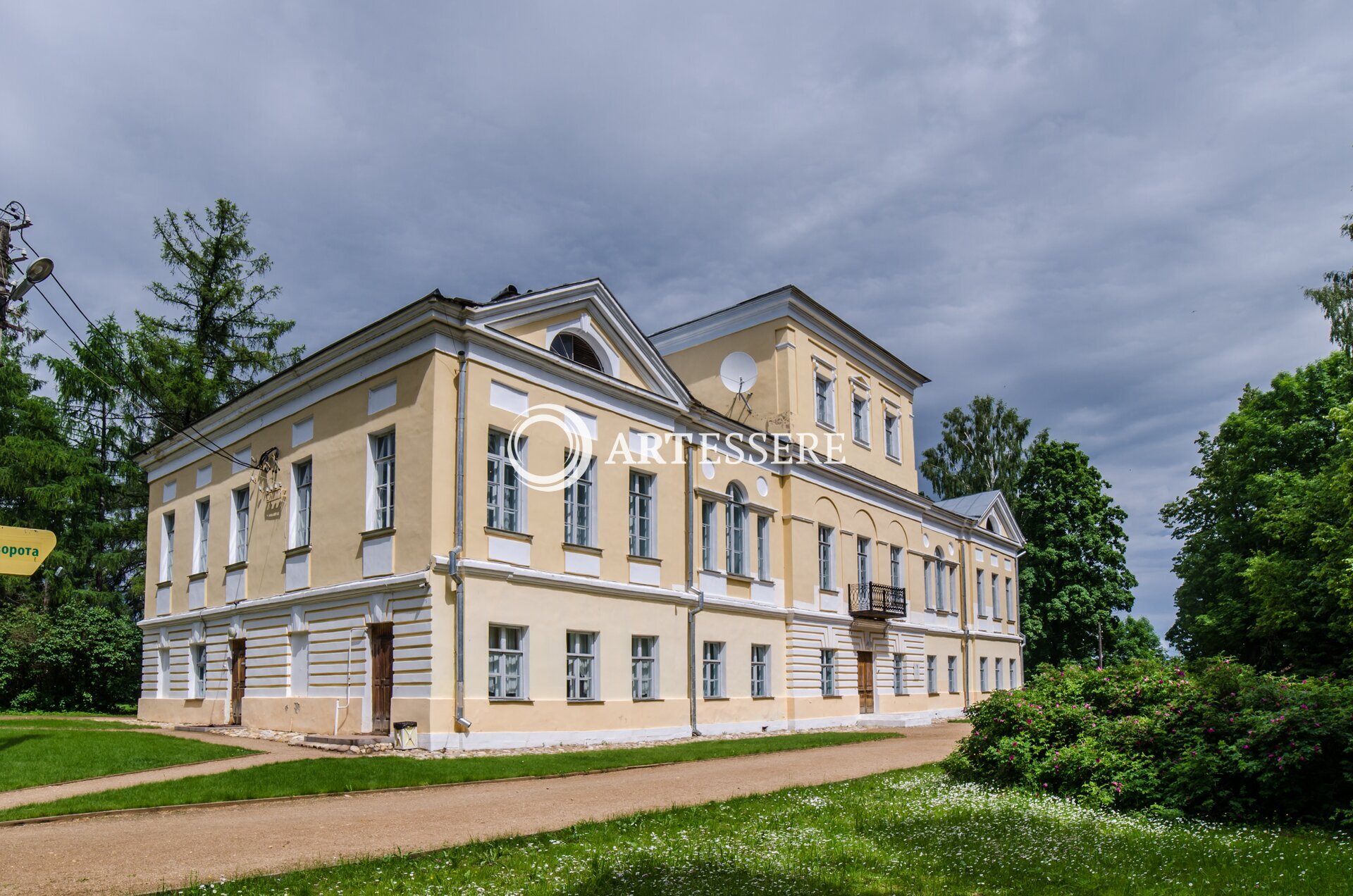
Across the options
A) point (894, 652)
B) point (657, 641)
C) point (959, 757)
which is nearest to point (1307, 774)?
point (959, 757)

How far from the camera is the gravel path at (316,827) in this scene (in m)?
7.62

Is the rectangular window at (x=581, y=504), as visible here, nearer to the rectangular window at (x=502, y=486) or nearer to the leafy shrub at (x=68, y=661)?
the rectangular window at (x=502, y=486)

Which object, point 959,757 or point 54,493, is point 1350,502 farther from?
point 54,493

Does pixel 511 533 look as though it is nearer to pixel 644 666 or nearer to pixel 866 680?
pixel 644 666

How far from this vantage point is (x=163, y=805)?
10.5 meters

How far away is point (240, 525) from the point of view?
24.4 m

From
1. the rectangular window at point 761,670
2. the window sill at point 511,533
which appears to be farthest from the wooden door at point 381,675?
the rectangular window at point 761,670

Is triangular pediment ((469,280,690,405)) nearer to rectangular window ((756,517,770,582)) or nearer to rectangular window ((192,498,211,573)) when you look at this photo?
rectangular window ((756,517,770,582))

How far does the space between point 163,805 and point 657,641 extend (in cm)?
1305

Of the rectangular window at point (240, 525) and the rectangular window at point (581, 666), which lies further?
the rectangular window at point (240, 525)

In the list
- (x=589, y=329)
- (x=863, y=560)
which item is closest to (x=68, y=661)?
(x=589, y=329)

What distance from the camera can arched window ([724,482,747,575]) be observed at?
26.4m

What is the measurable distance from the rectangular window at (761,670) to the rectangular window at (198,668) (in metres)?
13.5

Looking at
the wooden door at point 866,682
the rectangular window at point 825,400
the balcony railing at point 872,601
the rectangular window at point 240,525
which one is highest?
the rectangular window at point 825,400
